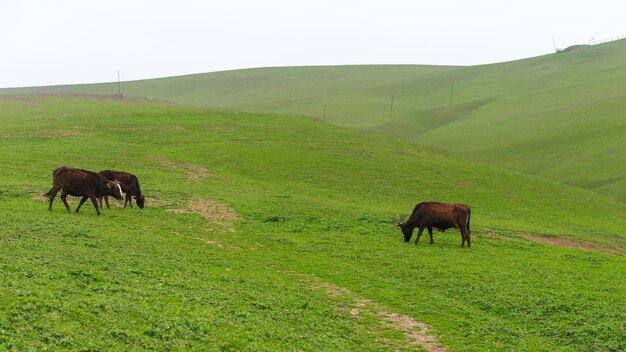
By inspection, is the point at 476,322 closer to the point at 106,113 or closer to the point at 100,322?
the point at 100,322

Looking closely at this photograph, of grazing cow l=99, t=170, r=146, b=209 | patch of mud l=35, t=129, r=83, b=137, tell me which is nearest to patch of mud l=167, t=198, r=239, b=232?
grazing cow l=99, t=170, r=146, b=209

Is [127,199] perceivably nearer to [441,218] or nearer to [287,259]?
[287,259]

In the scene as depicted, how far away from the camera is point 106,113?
70000 millimetres

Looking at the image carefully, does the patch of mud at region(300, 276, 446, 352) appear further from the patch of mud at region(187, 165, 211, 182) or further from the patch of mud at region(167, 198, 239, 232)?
the patch of mud at region(187, 165, 211, 182)

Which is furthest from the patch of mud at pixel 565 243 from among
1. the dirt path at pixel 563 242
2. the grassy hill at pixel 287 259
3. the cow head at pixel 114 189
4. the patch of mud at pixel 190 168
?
the patch of mud at pixel 190 168

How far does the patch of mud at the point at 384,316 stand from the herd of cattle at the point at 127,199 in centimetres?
942

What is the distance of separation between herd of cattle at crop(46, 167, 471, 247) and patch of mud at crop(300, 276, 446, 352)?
9.42 m

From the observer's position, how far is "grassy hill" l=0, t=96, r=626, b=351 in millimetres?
12805

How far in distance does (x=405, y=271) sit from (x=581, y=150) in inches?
2226

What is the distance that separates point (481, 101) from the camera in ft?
390

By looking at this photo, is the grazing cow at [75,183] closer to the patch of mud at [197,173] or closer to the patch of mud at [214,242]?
the patch of mud at [214,242]

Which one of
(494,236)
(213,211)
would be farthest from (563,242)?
(213,211)

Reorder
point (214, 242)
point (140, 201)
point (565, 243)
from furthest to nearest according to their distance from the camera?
point (565, 243), point (140, 201), point (214, 242)

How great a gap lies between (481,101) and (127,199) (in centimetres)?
9828
